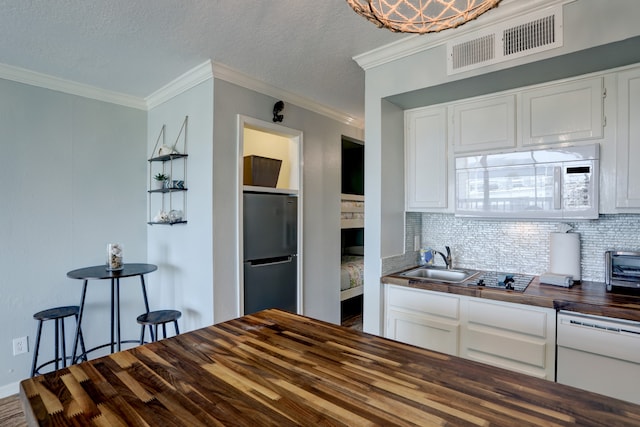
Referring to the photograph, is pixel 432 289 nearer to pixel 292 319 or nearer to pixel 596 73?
pixel 292 319

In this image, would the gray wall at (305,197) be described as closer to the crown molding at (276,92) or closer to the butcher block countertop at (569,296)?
the crown molding at (276,92)

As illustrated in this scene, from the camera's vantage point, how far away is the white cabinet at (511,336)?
185 cm

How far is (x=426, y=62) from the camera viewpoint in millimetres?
Result: 2215

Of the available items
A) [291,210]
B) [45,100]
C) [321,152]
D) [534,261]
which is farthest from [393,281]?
[45,100]

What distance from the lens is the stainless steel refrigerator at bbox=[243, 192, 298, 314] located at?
2.87 m

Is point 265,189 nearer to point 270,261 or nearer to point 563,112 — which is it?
point 270,261

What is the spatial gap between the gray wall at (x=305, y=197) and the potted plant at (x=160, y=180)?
2.44ft

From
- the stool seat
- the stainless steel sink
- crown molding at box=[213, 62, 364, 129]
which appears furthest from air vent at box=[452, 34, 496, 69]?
the stool seat

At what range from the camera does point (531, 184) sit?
2.17m

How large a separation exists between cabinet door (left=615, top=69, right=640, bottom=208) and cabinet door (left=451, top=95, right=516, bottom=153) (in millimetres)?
535

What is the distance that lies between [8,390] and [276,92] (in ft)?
10.6

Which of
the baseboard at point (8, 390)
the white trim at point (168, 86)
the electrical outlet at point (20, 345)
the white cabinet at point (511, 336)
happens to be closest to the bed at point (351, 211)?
the white trim at point (168, 86)

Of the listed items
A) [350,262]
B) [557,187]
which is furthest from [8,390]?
[557,187]

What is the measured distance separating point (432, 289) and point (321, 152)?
1.92 meters
